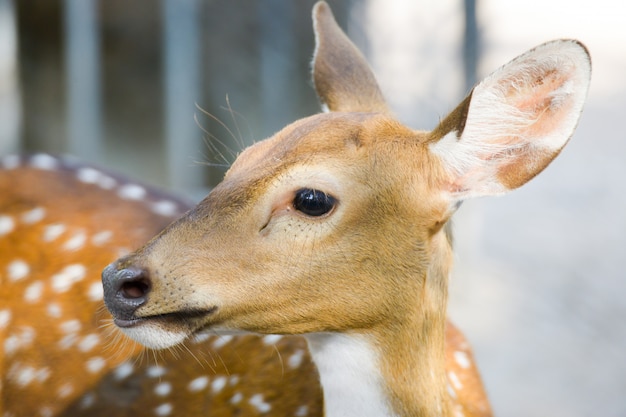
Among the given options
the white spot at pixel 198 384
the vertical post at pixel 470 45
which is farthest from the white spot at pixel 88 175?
the vertical post at pixel 470 45

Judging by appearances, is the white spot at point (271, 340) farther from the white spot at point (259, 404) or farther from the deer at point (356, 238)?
the deer at point (356, 238)

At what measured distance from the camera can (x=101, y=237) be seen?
300cm

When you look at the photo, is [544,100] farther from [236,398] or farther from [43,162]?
[43,162]

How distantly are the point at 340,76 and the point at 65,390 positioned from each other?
126cm

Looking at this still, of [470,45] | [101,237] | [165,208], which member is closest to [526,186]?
[470,45]

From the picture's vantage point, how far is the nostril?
1933 millimetres

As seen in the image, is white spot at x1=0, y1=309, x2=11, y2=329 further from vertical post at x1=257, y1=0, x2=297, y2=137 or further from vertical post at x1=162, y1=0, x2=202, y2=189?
vertical post at x1=257, y1=0, x2=297, y2=137

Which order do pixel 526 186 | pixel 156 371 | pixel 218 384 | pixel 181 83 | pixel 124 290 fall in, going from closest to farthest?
pixel 124 290 < pixel 218 384 < pixel 156 371 < pixel 526 186 < pixel 181 83

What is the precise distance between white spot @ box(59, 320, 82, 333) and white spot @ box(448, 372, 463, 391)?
115cm

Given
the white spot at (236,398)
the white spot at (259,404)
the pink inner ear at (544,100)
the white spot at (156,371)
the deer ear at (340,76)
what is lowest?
the white spot at (156,371)

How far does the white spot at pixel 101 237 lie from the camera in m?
2.98

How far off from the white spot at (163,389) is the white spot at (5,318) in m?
0.59

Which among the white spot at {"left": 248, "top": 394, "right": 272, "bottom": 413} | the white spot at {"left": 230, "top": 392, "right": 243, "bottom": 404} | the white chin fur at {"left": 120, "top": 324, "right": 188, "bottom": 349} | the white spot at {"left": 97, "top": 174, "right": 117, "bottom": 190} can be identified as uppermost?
the white chin fur at {"left": 120, "top": 324, "right": 188, "bottom": 349}

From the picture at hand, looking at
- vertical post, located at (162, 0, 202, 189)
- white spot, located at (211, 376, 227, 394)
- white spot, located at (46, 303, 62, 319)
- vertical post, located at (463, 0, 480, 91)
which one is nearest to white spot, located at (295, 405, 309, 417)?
white spot, located at (211, 376, 227, 394)
